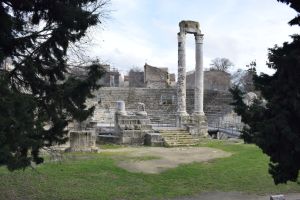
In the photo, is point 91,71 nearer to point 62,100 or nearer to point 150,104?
point 62,100

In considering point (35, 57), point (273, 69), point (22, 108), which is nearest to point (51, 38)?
point (35, 57)

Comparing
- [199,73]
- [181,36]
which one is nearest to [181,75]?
[199,73]

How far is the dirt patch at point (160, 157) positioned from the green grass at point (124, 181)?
67 cm

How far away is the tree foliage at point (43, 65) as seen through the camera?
934 centimetres

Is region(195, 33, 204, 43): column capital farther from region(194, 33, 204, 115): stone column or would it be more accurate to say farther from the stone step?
the stone step

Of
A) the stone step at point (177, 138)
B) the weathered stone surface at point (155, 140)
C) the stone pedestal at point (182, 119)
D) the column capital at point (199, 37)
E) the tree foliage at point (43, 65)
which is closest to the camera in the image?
the tree foliage at point (43, 65)

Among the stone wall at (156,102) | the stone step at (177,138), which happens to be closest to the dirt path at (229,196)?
the stone step at (177,138)

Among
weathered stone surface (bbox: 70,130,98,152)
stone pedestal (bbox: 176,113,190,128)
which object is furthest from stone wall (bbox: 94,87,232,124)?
weathered stone surface (bbox: 70,130,98,152)

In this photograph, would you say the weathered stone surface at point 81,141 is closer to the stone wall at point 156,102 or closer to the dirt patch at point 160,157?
the dirt patch at point 160,157

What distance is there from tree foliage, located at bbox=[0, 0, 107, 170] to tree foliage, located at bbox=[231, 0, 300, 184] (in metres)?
4.08

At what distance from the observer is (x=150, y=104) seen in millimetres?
46219

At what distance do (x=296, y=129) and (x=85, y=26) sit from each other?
5.10 meters

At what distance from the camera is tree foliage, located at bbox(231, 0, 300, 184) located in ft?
24.3

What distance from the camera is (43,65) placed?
11.0m
